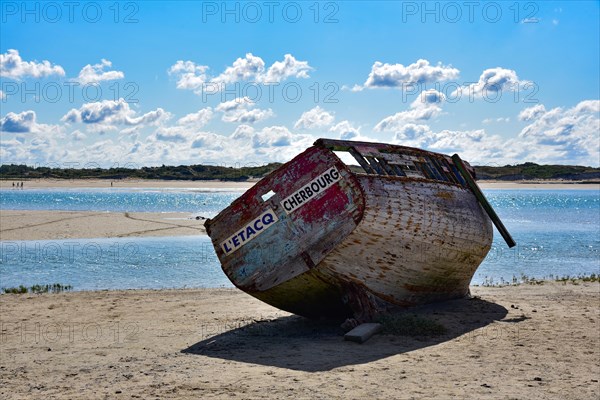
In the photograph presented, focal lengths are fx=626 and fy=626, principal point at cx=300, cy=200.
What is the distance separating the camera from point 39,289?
14.0 m

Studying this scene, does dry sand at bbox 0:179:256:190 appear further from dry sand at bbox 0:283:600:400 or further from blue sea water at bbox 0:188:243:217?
dry sand at bbox 0:283:600:400

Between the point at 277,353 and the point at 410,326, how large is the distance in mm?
2069

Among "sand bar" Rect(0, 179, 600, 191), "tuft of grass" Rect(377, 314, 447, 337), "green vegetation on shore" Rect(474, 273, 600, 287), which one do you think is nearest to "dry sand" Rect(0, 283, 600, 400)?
"tuft of grass" Rect(377, 314, 447, 337)

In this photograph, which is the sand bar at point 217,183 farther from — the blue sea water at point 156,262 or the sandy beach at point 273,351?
the sandy beach at point 273,351

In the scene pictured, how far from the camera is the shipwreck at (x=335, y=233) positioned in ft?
29.3

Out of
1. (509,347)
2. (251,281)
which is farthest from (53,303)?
(509,347)

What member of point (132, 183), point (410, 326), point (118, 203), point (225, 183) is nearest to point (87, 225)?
point (118, 203)

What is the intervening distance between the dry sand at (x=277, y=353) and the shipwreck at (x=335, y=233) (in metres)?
0.71

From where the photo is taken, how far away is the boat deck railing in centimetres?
941

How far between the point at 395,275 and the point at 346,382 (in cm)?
308

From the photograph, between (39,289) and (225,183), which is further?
(225,183)

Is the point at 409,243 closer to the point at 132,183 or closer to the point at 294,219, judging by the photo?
the point at 294,219

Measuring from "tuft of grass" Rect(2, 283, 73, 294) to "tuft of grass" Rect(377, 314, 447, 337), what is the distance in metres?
8.19

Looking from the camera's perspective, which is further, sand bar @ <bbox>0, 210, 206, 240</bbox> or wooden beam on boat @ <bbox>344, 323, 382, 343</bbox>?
sand bar @ <bbox>0, 210, 206, 240</bbox>
